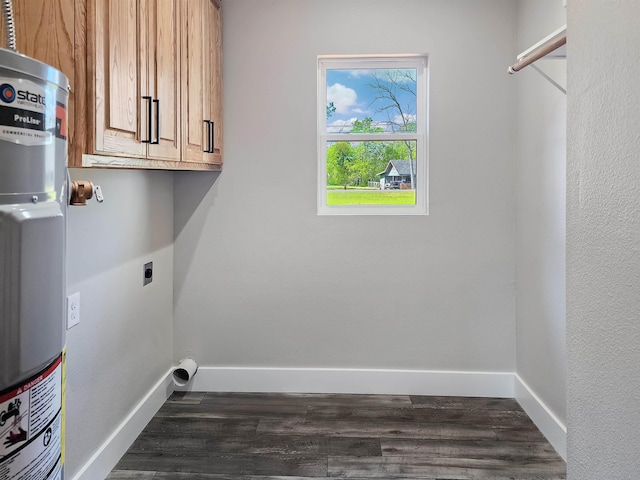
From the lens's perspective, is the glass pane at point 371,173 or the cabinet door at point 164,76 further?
the glass pane at point 371,173

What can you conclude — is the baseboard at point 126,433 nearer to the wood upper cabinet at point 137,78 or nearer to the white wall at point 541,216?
the wood upper cabinet at point 137,78

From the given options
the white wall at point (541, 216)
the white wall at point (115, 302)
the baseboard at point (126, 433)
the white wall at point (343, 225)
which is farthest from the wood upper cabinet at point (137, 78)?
the white wall at point (541, 216)

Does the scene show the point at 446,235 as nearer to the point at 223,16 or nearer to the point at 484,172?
the point at 484,172

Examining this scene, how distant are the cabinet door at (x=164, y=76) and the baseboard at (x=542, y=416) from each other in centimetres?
210

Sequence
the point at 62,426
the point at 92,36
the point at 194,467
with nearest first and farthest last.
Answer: the point at 62,426 → the point at 92,36 → the point at 194,467

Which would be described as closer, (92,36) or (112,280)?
(92,36)

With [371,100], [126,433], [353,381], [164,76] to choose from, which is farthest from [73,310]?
[371,100]

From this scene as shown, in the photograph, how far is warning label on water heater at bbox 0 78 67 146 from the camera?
767 millimetres

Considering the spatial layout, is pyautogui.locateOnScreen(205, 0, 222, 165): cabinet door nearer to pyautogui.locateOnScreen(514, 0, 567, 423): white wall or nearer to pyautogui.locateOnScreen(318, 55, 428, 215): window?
pyautogui.locateOnScreen(318, 55, 428, 215): window

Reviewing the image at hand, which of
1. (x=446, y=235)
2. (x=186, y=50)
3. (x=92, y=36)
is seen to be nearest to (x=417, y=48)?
(x=446, y=235)

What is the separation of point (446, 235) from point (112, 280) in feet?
5.97

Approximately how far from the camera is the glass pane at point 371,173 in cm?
309

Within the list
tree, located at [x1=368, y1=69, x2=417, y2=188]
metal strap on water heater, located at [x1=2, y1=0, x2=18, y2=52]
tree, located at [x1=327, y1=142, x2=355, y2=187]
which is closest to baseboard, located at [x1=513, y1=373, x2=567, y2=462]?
tree, located at [x1=368, y1=69, x2=417, y2=188]

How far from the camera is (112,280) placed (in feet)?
7.44
